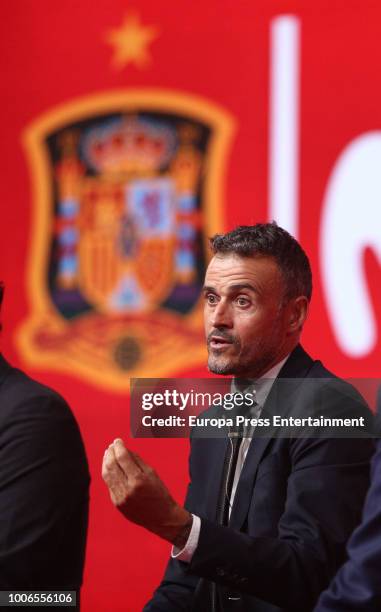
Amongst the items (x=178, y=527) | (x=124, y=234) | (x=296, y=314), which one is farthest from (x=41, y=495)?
(x=124, y=234)

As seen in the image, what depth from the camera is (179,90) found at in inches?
139

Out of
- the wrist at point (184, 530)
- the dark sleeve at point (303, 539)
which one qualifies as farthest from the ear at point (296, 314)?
the wrist at point (184, 530)

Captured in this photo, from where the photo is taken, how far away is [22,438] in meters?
1.92

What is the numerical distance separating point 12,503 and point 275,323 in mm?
703

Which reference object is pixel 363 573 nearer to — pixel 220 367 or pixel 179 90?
pixel 220 367

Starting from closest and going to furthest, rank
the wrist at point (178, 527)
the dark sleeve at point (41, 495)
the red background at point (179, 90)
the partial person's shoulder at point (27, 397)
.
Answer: the wrist at point (178, 527), the dark sleeve at point (41, 495), the partial person's shoulder at point (27, 397), the red background at point (179, 90)

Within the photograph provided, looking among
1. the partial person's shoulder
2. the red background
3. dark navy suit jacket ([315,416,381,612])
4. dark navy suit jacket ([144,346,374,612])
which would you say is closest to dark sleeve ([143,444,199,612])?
dark navy suit jacket ([144,346,374,612])

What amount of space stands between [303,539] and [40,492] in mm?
537

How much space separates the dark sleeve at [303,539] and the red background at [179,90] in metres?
1.40

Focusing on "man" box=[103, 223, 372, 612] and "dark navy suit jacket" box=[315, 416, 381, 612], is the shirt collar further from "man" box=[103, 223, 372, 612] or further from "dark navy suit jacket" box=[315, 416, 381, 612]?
"dark navy suit jacket" box=[315, 416, 381, 612]

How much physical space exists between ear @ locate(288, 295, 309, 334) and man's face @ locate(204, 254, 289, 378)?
16 millimetres

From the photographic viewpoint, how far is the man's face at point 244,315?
2.05 meters

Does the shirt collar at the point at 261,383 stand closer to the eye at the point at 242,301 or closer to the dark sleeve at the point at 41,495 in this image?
the eye at the point at 242,301

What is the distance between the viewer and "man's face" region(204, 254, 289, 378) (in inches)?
80.9
